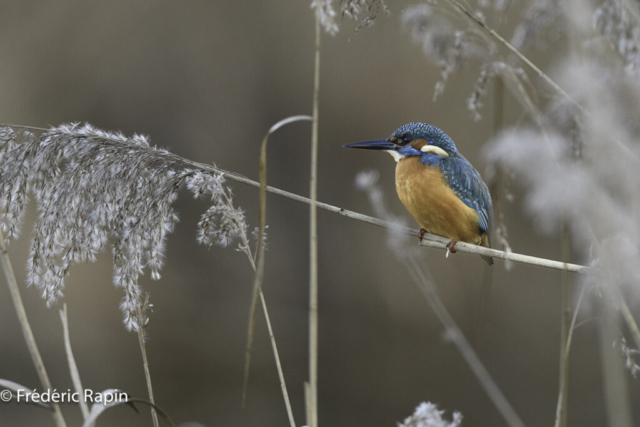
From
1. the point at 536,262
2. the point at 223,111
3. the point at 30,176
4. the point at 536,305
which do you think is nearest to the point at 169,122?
the point at 223,111

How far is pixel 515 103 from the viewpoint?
3270 mm

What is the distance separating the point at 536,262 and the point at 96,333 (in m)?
2.73

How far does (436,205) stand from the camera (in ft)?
5.68

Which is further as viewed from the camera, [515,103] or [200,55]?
[200,55]

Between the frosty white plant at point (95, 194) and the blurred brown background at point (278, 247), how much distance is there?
6.66 feet

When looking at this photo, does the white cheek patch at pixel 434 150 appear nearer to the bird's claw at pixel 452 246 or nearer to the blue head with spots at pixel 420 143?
the blue head with spots at pixel 420 143

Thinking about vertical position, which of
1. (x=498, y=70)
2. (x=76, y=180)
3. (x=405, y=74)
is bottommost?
(x=76, y=180)

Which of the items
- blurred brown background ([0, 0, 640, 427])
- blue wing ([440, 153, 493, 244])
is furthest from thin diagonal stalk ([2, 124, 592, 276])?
blurred brown background ([0, 0, 640, 427])

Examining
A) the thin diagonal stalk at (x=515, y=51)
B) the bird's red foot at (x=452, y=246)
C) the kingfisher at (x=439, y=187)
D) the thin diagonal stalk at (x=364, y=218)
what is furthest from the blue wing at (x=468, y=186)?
the thin diagonal stalk at (x=515, y=51)

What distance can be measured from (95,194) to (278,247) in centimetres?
225

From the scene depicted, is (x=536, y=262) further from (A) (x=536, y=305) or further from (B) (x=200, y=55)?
(B) (x=200, y=55)

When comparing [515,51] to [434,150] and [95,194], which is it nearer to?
[434,150]

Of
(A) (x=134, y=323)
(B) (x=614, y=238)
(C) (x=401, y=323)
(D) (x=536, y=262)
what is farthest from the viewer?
(C) (x=401, y=323)

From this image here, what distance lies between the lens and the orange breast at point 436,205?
173 centimetres
